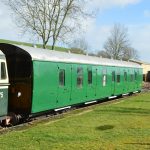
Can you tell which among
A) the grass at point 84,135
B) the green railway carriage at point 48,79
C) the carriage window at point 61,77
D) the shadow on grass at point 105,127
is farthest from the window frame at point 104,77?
the shadow on grass at point 105,127

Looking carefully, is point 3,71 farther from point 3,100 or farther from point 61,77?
point 61,77

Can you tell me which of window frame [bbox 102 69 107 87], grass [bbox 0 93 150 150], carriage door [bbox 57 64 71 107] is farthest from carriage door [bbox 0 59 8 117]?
window frame [bbox 102 69 107 87]

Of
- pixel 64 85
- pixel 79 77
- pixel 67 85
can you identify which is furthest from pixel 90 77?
pixel 64 85

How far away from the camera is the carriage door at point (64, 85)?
19.6 meters

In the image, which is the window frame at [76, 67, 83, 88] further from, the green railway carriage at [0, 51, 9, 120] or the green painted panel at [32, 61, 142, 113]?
the green railway carriage at [0, 51, 9, 120]

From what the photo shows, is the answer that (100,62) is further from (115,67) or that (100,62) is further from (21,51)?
(21,51)

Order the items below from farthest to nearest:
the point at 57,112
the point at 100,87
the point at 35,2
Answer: the point at 35,2, the point at 100,87, the point at 57,112

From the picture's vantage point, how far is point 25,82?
54.6 ft

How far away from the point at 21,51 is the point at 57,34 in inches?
1105

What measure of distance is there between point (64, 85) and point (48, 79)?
218 cm

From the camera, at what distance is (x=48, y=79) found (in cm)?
1817

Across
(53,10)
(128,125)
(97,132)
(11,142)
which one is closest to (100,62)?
(128,125)

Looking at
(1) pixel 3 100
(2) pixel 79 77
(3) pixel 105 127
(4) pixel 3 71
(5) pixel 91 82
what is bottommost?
(3) pixel 105 127

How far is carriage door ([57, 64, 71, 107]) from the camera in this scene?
19.6 m
